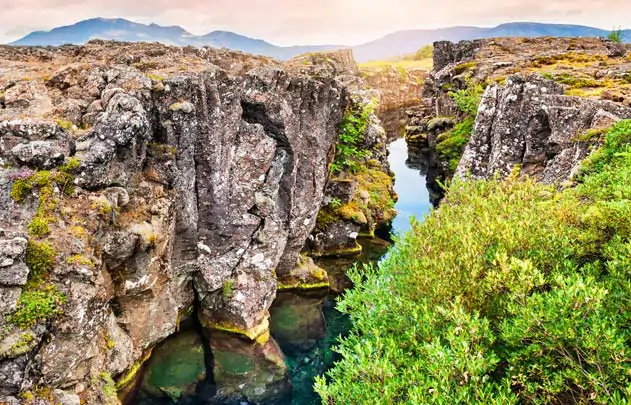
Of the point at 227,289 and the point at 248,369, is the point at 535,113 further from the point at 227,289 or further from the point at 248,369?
the point at 248,369

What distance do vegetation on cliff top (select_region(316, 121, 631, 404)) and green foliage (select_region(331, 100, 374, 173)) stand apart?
2125cm

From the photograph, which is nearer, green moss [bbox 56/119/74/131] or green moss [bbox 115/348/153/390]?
green moss [bbox 56/119/74/131]

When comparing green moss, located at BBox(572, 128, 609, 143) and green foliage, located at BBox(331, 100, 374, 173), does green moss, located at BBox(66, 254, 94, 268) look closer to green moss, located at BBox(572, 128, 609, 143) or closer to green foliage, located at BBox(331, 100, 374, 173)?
green foliage, located at BBox(331, 100, 374, 173)

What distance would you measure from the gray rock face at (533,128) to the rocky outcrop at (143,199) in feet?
38.5

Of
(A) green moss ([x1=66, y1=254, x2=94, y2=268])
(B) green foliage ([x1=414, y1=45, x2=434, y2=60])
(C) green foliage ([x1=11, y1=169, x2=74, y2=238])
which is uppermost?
(B) green foliage ([x1=414, y1=45, x2=434, y2=60])

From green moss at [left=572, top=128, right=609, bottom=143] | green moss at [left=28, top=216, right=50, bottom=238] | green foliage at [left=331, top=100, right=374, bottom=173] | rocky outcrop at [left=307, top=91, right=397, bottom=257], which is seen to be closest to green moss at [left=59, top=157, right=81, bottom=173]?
green moss at [left=28, top=216, right=50, bottom=238]

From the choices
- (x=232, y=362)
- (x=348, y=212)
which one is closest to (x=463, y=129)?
(x=348, y=212)

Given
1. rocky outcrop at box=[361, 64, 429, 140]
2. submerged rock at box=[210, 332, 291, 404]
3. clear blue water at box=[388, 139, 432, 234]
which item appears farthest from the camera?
rocky outcrop at box=[361, 64, 429, 140]

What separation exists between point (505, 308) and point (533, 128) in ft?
77.3

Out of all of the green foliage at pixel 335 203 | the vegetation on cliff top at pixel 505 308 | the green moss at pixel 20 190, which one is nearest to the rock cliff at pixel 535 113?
the green foliage at pixel 335 203

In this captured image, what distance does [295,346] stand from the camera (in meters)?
28.2

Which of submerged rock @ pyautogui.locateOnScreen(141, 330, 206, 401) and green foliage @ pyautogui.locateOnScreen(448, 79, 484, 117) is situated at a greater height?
green foliage @ pyautogui.locateOnScreen(448, 79, 484, 117)

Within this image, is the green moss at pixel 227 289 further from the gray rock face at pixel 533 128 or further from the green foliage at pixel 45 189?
the gray rock face at pixel 533 128

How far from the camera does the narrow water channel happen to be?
23.2 metres
